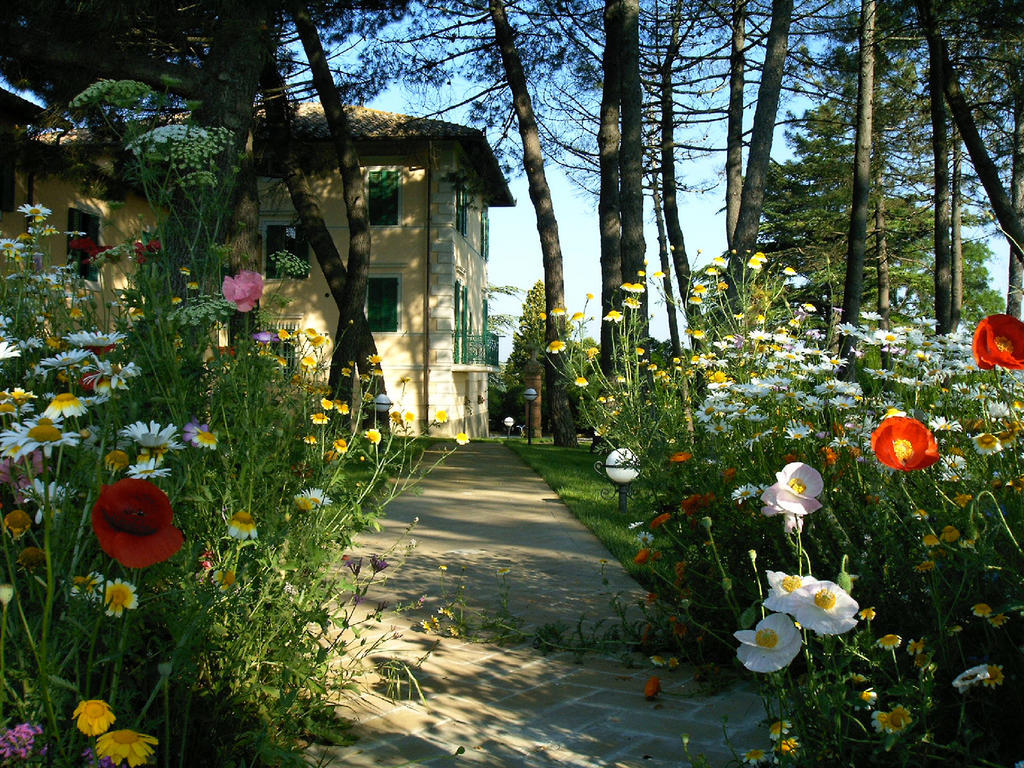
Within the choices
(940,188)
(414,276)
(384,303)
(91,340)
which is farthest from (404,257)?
(91,340)

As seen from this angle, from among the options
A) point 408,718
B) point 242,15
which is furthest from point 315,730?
point 242,15

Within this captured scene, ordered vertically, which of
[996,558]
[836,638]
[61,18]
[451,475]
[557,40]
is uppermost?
[557,40]

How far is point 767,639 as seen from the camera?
1.45 metres

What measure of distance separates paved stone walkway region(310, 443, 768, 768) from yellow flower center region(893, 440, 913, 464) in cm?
102

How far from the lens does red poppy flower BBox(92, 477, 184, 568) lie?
4.06 feet

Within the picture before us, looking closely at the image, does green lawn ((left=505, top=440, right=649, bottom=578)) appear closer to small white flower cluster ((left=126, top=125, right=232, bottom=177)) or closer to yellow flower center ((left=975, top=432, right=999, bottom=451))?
yellow flower center ((left=975, top=432, right=999, bottom=451))

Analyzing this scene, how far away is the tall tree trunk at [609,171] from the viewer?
11.8m

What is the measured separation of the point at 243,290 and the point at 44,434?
4.11ft

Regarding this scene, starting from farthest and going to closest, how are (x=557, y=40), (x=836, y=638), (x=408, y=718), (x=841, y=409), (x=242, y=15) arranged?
(x=557, y=40)
(x=242, y=15)
(x=841, y=409)
(x=408, y=718)
(x=836, y=638)

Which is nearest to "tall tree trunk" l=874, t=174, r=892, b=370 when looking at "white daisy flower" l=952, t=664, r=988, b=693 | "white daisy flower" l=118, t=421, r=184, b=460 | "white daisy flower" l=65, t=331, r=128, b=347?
"white daisy flower" l=952, t=664, r=988, b=693

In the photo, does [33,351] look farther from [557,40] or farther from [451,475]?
[557,40]

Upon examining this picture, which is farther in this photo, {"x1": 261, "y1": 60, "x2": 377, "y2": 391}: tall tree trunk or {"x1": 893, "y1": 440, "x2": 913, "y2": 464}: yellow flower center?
{"x1": 261, "y1": 60, "x2": 377, "y2": 391}: tall tree trunk

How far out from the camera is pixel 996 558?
1781mm

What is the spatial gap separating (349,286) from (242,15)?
5.08 meters
